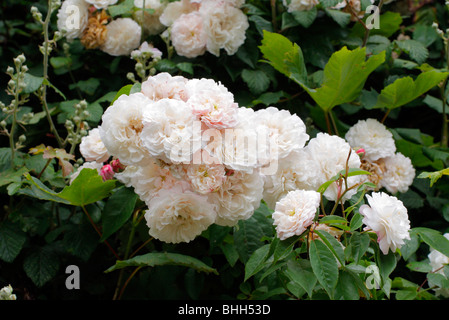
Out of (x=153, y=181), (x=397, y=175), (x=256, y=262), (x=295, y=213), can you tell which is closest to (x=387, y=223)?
(x=295, y=213)

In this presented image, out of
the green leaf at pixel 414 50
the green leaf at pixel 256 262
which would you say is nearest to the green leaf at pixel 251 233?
the green leaf at pixel 256 262

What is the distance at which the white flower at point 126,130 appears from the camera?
3.45ft

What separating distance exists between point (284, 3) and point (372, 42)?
1.25 ft

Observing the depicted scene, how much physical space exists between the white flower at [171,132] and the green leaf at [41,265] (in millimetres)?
662

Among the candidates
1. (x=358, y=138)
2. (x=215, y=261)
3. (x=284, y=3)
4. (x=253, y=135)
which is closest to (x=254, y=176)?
(x=253, y=135)

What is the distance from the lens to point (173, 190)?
108cm

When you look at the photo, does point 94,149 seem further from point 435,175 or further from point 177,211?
point 435,175

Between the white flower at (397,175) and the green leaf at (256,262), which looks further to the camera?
the white flower at (397,175)

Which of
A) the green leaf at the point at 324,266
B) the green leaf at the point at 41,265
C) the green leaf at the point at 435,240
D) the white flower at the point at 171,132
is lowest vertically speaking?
the green leaf at the point at 41,265

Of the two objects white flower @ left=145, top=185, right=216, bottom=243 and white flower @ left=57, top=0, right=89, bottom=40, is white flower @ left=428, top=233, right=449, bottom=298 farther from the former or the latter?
white flower @ left=57, top=0, right=89, bottom=40

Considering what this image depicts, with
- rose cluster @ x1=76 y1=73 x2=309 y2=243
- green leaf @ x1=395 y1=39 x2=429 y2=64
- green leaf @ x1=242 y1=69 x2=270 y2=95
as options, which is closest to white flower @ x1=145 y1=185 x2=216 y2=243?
rose cluster @ x1=76 y1=73 x2=309 y2=243

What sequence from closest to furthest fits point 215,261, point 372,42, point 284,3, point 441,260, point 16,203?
point 441,260, point 215,261, point 16,203, point 284,3, point 372,42

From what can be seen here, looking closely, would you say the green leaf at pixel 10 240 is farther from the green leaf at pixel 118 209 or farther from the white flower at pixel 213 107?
the white flower at pixel 213 107

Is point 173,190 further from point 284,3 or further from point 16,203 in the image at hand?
point 284,3
